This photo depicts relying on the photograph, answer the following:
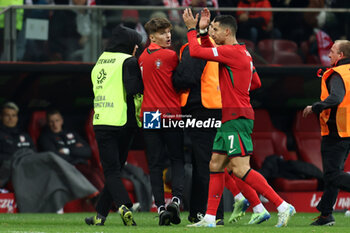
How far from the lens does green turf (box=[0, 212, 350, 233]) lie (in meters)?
8.57

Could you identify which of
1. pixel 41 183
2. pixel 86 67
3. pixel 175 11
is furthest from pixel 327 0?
pixel 41 183

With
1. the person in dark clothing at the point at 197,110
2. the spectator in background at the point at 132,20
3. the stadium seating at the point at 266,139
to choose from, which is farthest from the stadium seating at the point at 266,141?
the person in dark clothing at the point at 197,110

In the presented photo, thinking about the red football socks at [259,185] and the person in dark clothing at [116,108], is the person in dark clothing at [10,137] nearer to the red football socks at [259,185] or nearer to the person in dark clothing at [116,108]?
the person in dark clothing at [116,108]

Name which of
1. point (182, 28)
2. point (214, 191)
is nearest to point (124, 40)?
point (214, 191)

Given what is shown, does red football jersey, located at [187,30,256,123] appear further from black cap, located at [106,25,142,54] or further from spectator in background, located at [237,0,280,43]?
spectator in background, located at [237,0,280,43]

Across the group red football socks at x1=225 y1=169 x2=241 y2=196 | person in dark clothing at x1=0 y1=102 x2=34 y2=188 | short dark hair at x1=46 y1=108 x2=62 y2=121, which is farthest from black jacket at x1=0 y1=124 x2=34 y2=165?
red football socks at x1=225 y1=169 x2=241 y2=196

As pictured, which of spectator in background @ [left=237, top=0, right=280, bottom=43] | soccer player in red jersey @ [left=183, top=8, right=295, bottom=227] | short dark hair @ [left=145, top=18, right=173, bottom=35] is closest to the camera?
soccer player in red jersey @ [left=183, top=8, right=295, bottom=227]

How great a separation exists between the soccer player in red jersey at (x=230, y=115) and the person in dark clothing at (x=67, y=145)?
483 cm

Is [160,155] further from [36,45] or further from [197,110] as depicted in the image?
[36,45]

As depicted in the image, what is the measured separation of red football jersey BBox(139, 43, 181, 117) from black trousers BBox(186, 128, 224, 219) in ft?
1.08

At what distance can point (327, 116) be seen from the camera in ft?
31.5

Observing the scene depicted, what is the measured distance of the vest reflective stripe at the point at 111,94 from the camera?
901 centimetres

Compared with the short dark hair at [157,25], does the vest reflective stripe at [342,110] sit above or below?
below

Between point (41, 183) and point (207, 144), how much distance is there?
432 cm
